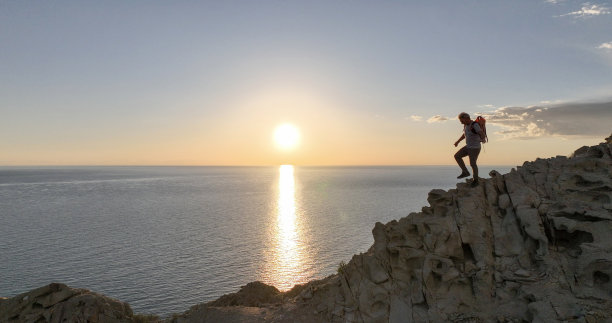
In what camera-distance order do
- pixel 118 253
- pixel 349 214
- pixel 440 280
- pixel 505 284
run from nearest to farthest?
pixel 505 284 → pixel 440 280 → pixel 118 253 → pixel 349 214

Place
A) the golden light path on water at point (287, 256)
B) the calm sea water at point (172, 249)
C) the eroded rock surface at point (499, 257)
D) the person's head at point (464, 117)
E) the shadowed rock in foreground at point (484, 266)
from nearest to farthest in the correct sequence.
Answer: the eroded rock surface at point (499, 257) < the shadowed rock in foreground at point (484, 266) < the person's head at point (464, 117) < the calm sea water at point (172, 249) < the golden light path on water at point (287, 256)

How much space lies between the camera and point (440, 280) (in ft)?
65.0

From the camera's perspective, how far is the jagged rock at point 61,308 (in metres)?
22.8

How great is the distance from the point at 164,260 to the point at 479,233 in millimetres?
49650

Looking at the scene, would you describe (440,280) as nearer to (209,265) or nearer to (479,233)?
(479,233)

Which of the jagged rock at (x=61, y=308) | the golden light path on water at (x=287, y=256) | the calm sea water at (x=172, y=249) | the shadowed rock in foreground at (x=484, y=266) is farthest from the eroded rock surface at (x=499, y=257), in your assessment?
the golden light path on water at (x=287, y=256)

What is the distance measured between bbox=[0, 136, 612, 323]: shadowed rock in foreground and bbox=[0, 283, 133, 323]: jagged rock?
0.24ft

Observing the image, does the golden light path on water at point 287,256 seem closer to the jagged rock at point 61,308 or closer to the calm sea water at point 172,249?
the calm sea water at point 172,249

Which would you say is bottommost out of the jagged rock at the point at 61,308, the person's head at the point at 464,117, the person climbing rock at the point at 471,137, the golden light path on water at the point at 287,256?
the golden light path on water at the point at 287,256

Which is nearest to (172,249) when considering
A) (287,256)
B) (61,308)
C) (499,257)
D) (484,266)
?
(287,256)

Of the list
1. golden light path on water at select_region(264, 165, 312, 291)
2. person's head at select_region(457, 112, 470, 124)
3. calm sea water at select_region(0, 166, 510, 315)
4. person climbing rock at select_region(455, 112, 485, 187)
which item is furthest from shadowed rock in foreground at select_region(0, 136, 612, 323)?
golden light path on water at select_region(264, 165, 312, 291)

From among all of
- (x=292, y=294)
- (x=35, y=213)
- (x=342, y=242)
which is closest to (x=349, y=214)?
(x=342, y=242)

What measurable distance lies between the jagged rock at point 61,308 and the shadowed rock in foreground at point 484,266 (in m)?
0.07

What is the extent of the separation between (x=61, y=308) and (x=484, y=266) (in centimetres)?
2605
